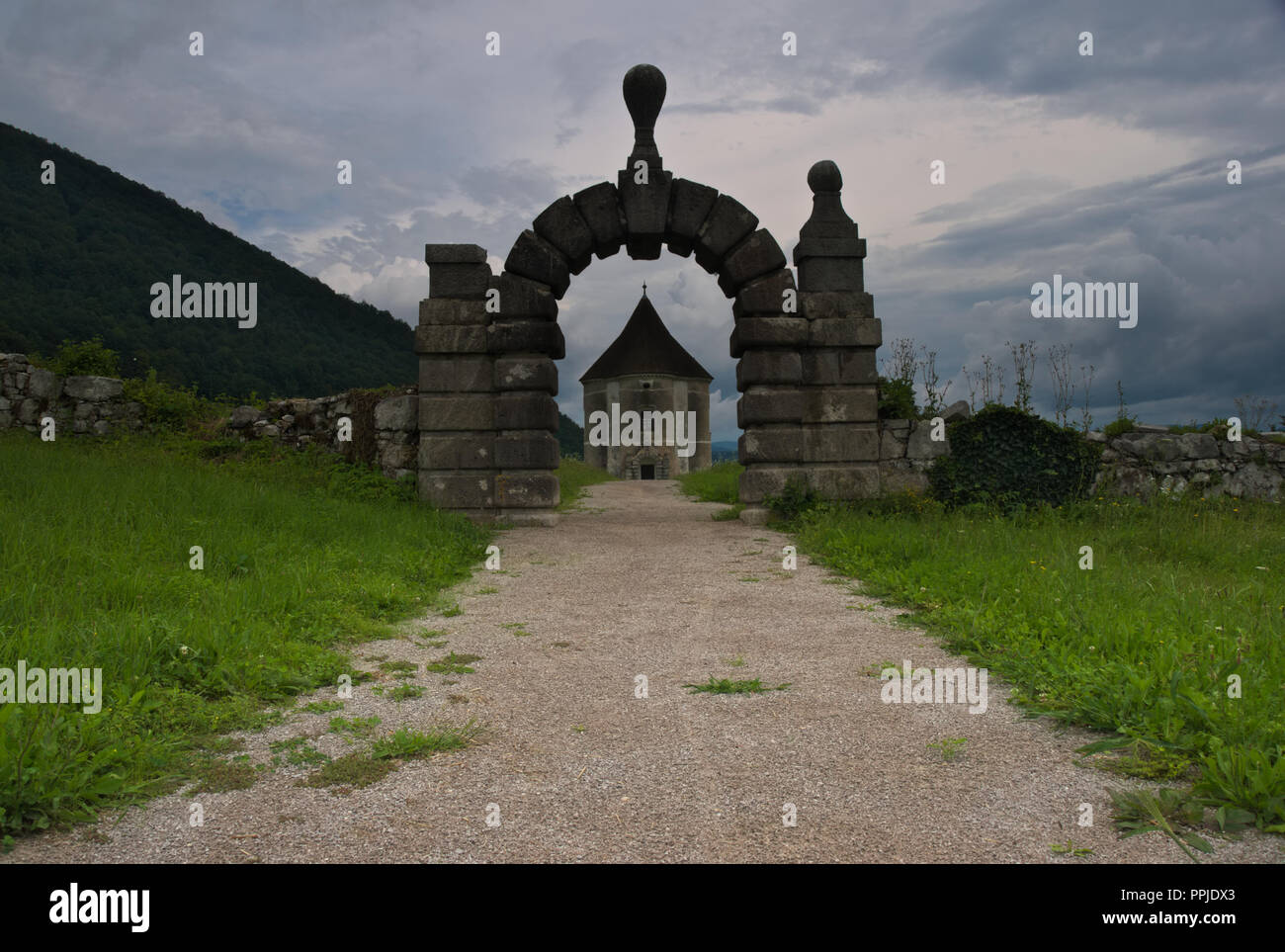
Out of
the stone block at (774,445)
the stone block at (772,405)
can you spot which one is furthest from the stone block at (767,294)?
the stone block at (774,445)

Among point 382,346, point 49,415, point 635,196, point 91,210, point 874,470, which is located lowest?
point 874,470

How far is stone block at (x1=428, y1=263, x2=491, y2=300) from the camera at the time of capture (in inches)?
440

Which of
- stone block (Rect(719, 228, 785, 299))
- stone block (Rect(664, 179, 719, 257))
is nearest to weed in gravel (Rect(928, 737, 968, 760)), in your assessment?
stone block (Rect(719, 228, 785, 299))

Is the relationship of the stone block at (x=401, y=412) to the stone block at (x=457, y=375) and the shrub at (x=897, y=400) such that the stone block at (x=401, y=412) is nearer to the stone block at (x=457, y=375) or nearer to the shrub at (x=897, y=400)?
the stone block at (x=457, y=375)

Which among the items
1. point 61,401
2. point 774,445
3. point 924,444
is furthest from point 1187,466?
point 61,401

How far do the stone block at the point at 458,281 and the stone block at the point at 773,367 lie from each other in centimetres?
380

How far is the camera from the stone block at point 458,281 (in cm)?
1117

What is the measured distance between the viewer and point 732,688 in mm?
4273

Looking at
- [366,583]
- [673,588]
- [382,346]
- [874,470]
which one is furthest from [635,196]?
[382,346]

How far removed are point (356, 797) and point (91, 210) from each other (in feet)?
200

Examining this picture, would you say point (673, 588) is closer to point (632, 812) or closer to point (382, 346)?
point (632, 812)

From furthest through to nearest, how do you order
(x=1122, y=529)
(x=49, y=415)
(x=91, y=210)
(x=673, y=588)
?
(x=91, y=210), (x=49, y=415), (x=1122, y=529), (x=673, y=588)

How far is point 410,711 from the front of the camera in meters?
3.94

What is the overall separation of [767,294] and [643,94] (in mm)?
3202
